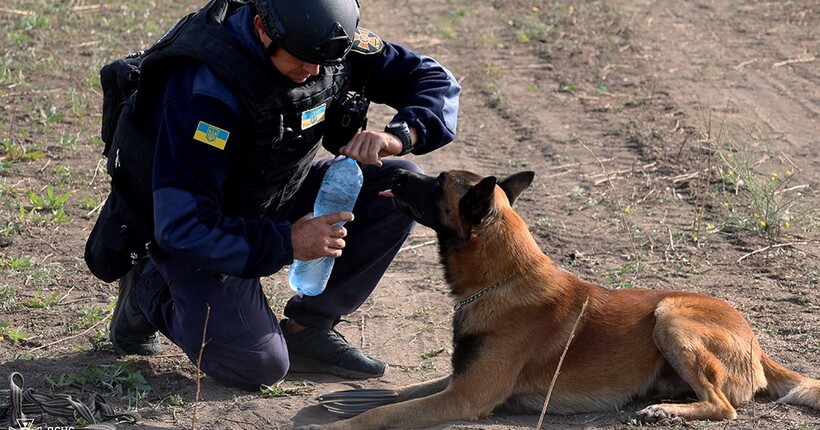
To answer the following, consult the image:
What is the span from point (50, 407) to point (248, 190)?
4.03 ft

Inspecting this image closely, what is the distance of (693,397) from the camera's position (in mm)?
4762

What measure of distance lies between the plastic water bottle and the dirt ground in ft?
1.61

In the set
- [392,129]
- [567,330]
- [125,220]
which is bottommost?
A: [567,330]

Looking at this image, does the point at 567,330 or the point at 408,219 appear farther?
the point at 408,219

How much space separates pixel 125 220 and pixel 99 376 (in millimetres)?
742

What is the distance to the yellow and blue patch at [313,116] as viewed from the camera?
458cm

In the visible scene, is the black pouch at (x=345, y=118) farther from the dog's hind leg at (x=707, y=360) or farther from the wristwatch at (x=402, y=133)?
the dog's hind leg at (x=707, y=360)

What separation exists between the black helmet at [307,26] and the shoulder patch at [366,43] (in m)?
0.63

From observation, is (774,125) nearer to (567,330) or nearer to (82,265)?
(567,330)

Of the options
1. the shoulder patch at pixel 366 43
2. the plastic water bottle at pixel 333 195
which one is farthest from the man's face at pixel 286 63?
the plastic water bottle at pixel 333 195

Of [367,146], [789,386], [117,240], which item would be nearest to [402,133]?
[367,146]

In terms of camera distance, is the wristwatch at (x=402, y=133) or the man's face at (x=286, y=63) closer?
the man's face at (x=286, y=63)

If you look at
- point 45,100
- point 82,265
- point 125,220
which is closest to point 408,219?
point 125,220

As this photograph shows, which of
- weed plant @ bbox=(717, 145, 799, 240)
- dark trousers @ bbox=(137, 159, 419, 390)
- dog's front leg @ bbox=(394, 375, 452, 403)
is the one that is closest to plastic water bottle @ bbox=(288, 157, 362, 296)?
dark trousers @ bbox=(137, 159, 419, 390)
